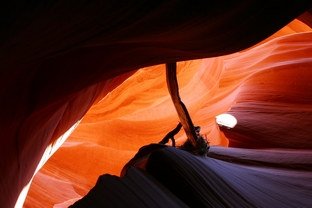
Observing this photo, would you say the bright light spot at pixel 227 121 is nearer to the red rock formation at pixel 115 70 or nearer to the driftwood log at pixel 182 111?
the red rock formation at pixel 115 70

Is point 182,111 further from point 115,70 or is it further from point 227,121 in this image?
point 227,121

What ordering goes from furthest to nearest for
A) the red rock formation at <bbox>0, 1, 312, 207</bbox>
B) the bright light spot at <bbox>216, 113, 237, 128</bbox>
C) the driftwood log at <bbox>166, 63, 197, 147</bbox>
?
the bright light spot at <bbox>216, 113, 237, 128</bbox> < the driftwood log at <bbox>166, 63, 197, 147</bbox> < the red rock formation at <bbox>0, 1, 312, 207</bbox>

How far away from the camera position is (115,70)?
138 centimetres

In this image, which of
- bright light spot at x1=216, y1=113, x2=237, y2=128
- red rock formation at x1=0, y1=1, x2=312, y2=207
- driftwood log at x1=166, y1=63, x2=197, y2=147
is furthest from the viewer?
bright light spot at x1=216, y1=113, x2=237, y2=128

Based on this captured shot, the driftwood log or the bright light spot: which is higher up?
the driftwood log

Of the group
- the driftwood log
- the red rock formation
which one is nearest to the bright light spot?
the red rock formation

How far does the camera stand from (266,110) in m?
2.53

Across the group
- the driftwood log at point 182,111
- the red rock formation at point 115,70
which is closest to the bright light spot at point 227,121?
the red rock formation at point 115,70

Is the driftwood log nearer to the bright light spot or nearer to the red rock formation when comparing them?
the red rock formation

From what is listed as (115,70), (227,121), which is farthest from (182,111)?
(227,121)

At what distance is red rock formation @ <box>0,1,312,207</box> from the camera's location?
65 centimetres

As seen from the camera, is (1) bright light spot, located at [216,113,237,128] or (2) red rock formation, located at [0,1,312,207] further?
(1) bright light spot, located at [216,113,237,128]

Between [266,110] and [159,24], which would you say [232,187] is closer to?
[159,24]

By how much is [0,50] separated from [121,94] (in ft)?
13.1
